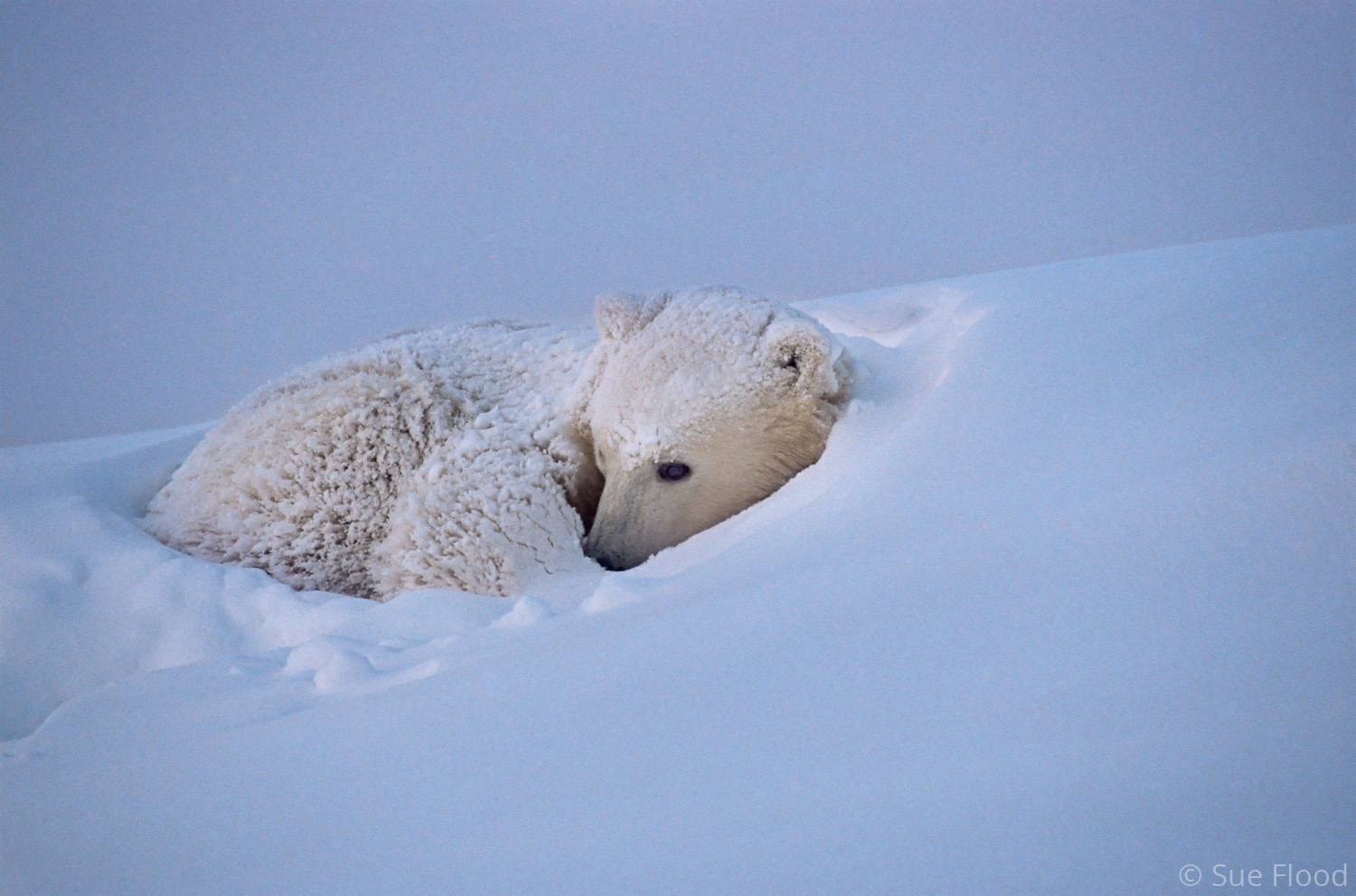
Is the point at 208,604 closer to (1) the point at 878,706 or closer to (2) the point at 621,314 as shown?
(2) the point at 621,314

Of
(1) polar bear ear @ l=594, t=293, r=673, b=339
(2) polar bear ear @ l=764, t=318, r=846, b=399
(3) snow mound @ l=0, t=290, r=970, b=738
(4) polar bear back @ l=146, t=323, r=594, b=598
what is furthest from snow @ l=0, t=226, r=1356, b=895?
(1) polar bear ear @ l=594, t=293, r=673, b=339

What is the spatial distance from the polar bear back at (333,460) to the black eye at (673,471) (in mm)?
281

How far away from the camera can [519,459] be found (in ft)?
6.83

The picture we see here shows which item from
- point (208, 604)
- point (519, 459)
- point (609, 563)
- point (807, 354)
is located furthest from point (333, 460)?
point (807, 354)

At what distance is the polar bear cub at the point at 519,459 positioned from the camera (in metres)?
1.94

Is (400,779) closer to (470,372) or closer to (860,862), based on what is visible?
(860,862)

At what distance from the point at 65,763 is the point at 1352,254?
207cm

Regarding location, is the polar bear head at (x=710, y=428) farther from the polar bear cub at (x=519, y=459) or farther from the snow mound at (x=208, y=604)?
the snow mound at (x=208, y=604)

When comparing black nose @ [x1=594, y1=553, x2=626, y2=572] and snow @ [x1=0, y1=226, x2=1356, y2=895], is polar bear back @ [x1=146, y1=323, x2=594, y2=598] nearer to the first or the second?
black nose @ [x1=594, y1=553, x2=626, y2=572]

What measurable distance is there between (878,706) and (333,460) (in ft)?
5.67

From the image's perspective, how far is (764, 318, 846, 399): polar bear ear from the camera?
188 cm

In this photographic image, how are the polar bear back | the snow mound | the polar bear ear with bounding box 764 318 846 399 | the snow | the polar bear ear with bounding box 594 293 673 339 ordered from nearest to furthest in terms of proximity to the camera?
the snow
the snow mound
the polar bear ear with bounding box 764 318 846 399
the polar bear back
the polar bear ear with bounding box 594 293 673 339

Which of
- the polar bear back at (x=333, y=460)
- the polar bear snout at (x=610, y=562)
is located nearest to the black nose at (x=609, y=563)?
the polar bear snout at (x=610, y=562)

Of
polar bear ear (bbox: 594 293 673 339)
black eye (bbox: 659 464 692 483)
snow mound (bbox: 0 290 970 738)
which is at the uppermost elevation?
polar bear ear (bbox: 594 293 673 339)
